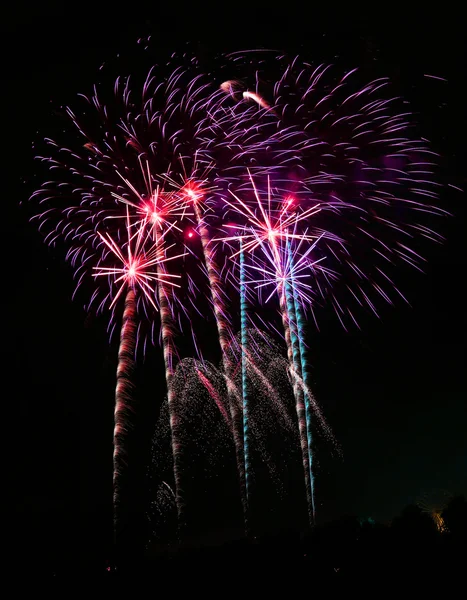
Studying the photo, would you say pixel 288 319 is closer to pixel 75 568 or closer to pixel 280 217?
pixel 280 217

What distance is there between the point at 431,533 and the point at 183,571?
304 cm

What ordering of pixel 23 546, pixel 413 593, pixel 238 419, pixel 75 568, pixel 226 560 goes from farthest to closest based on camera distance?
1. pixel 238 419
2. pixel 23 546
3. pixel 75 568
4. pixel 226 560
5. pixel 413 593

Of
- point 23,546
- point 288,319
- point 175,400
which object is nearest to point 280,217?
point 288,319

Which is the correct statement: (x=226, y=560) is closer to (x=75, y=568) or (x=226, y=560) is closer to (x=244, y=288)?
(x=75, y=568)

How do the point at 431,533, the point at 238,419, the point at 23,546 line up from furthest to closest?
the point at 238,419 < the point at 23,546 < the point at 431,533

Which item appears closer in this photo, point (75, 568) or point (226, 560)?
point (226, 560)

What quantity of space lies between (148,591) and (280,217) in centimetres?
1115

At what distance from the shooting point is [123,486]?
16922 mm

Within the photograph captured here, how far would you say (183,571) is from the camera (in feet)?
22.1

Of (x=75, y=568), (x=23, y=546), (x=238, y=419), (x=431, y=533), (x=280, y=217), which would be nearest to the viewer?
(x=431, y=533)


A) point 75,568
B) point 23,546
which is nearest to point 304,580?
point 75,568

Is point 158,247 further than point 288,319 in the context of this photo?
No

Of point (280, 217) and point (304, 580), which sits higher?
point (280, 217)

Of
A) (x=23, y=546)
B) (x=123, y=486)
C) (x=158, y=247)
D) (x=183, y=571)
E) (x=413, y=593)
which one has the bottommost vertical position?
(x=413, y=593)
